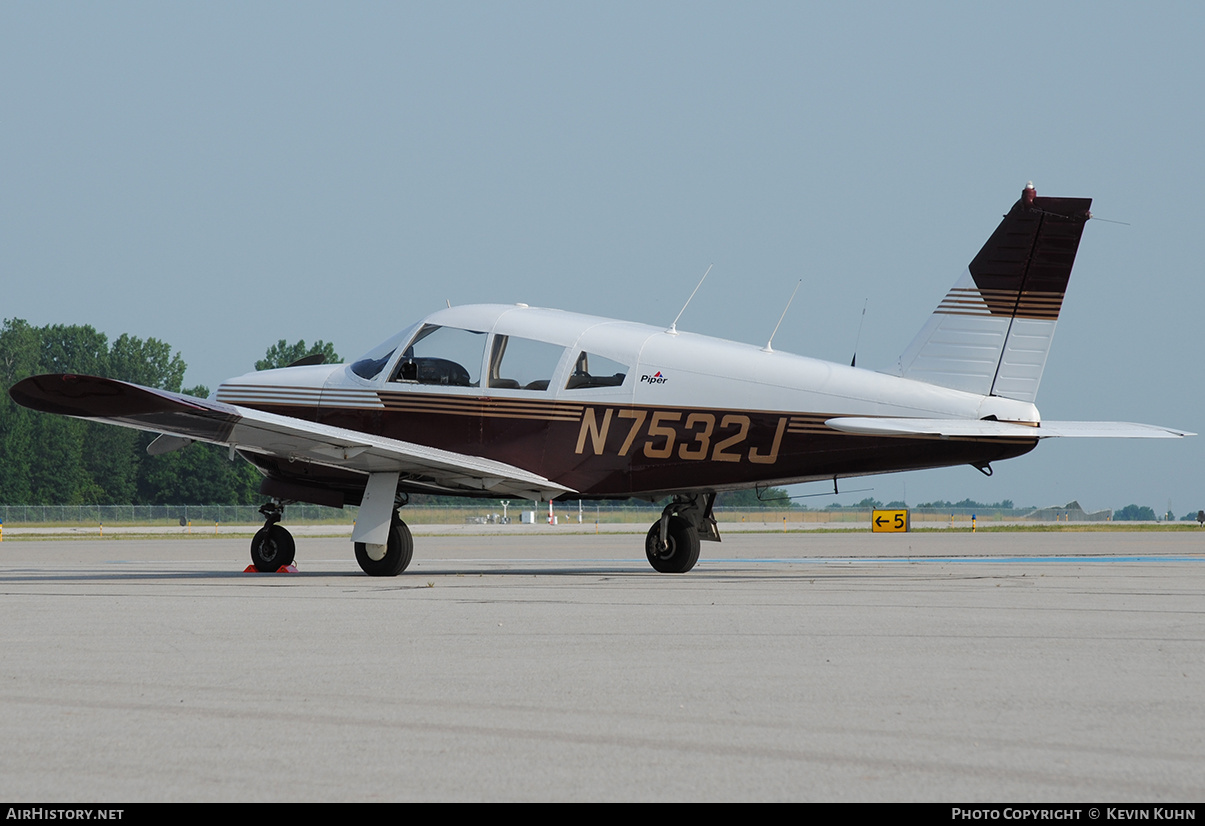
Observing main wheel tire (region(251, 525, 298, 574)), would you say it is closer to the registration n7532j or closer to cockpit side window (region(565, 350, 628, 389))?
the registration n7532j

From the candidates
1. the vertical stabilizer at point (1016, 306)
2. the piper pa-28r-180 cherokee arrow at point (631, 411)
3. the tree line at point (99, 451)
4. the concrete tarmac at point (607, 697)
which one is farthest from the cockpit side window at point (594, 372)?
the tree line at point (99, 451)

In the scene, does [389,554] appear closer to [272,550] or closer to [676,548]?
[272,550]

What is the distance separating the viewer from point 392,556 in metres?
14.4

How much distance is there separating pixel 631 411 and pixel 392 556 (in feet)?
10.3

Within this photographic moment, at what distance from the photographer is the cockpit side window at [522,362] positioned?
1455 centimetres

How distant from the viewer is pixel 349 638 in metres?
8.08

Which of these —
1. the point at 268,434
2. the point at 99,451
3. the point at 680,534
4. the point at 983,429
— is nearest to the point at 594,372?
the point at 680,534

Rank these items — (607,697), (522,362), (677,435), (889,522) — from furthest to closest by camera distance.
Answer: (889,522) → (522,362) → (677,435) → (607,697)

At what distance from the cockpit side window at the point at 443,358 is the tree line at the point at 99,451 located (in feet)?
257

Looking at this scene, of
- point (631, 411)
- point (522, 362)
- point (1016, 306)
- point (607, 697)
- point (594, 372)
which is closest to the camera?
point (607, 697)

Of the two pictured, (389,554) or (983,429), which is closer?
(983,429)

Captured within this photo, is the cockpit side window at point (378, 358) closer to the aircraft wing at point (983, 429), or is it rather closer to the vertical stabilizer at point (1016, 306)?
the aircraft wing at point (983, 429)
